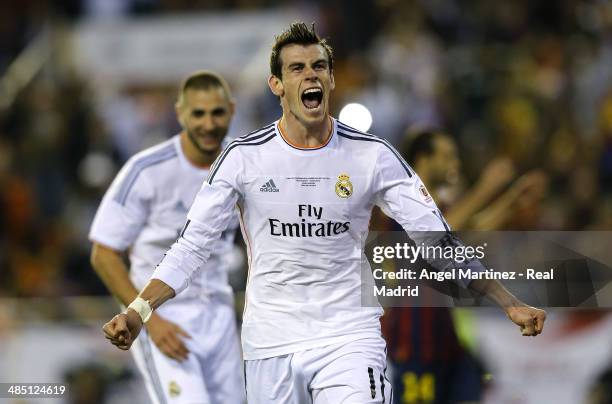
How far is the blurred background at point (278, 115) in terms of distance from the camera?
983 centimetres

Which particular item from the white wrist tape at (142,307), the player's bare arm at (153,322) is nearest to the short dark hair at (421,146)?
the player's bare arm at (153,322)

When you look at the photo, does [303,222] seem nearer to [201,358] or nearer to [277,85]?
[277,85]

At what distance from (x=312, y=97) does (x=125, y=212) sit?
1.87 m

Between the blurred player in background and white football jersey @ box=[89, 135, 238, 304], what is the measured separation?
149 centimetres

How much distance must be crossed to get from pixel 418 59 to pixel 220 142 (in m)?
6.92

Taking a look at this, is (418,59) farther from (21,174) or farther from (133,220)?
(133,220)

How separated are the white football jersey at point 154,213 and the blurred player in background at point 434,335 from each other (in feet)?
4.89

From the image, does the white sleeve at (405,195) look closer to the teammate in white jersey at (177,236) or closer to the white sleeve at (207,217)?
the white sleeve at (207,217)

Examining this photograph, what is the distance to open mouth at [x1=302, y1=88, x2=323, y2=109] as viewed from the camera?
6152 mm

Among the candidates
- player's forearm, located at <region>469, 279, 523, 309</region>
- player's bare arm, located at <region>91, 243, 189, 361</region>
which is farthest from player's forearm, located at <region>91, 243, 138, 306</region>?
player's forearm, located at <region>469, 279, 523, 309</region>

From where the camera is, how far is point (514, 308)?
5.94m

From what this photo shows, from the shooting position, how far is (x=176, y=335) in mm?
7391

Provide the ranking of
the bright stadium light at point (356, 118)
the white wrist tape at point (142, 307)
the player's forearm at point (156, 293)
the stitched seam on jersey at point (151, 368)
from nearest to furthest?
the white wrist tape at point (142, 307), the player's forearm at point (156, 293), the stitched seam on jersey at point (151, 368), the bright stadium light at point (356, 118)

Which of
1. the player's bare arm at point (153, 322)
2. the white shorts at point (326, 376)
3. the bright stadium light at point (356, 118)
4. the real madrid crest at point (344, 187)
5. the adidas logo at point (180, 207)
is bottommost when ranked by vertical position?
the white shorts at point (326, 376)
